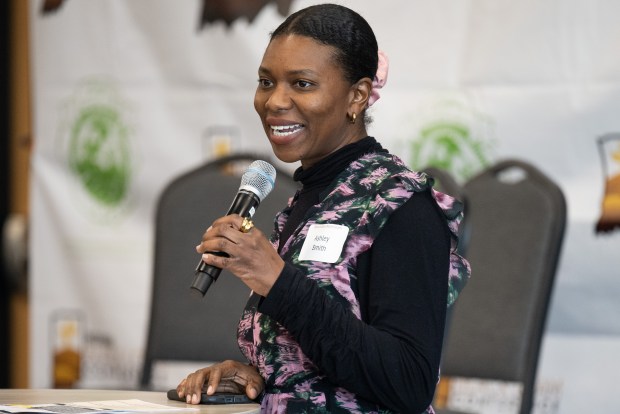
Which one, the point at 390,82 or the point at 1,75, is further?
the point at 1,75

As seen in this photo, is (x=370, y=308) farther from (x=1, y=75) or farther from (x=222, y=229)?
(x=1, y=75)

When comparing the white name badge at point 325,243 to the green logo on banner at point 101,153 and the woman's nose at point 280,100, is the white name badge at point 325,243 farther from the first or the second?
the green logo on banner at point 101,153

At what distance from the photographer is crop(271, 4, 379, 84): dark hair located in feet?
6.12

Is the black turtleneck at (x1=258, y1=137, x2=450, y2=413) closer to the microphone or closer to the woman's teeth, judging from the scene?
the microphone

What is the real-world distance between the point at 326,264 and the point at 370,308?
0.10m

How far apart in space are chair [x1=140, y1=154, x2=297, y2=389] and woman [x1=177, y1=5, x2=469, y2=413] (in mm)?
1457

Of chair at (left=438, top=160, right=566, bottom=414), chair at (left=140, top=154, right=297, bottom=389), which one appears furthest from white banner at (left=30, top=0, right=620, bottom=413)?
chair at (left=140, top=154, right=297, bottom=389)

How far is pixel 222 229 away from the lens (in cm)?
162

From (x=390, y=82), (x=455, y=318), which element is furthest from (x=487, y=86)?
(x=455, y=318)

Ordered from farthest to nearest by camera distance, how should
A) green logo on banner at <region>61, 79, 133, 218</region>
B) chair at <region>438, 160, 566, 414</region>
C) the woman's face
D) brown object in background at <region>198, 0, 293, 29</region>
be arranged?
green logo on banner at <region>61, 79, 133, 218</region>, brown object in background at <region>198, 0, 293, 29</region>, chair at <region>438, 160, 566, 414</region>, the woman's face

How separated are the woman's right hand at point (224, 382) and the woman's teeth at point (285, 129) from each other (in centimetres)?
41

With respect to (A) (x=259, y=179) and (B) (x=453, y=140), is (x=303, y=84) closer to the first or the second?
(A) (x=259, y=179)

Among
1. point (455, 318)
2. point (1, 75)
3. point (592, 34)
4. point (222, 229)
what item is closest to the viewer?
point (222, 229)

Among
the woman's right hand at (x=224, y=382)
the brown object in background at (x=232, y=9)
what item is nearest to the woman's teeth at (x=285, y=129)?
the woman's right hand at (x=224, y=382)
